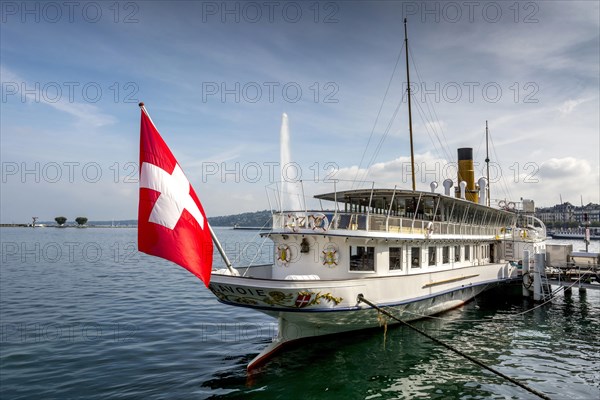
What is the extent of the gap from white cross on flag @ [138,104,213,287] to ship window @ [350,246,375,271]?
8.20 m

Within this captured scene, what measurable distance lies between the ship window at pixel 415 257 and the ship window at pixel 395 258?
3.11 ft

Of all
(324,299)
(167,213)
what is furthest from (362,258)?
(167,213)

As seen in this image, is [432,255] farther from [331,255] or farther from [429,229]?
[331,255]

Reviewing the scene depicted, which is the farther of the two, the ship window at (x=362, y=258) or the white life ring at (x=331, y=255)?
the ship window at (x=362, y=258)

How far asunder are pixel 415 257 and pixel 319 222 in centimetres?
578

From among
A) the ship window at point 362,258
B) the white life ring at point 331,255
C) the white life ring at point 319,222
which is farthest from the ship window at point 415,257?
the white life ring at point 319,222

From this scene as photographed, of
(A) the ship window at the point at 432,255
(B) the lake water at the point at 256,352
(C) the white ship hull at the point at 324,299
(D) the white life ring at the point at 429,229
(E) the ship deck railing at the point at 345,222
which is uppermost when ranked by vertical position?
(E) the ship deck railing at the point at 345,222

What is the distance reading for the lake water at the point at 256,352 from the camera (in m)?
11.6

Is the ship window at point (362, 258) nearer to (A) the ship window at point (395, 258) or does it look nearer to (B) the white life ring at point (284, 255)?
(A) the ship window at point (395, 258)

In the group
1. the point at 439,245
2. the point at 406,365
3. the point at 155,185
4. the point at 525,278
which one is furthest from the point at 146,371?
the point at 525,278

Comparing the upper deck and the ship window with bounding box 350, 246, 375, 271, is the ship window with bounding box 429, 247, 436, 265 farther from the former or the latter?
the ship window with bounding box 350, 246, 375, 271

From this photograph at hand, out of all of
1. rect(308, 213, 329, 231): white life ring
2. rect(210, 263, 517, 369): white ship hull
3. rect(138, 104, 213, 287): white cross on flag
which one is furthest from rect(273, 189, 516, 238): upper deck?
rect(138, 104, 213, 287): white cross on flag

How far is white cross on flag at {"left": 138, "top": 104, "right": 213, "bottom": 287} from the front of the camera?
819 centimetres

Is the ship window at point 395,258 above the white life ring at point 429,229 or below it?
below
